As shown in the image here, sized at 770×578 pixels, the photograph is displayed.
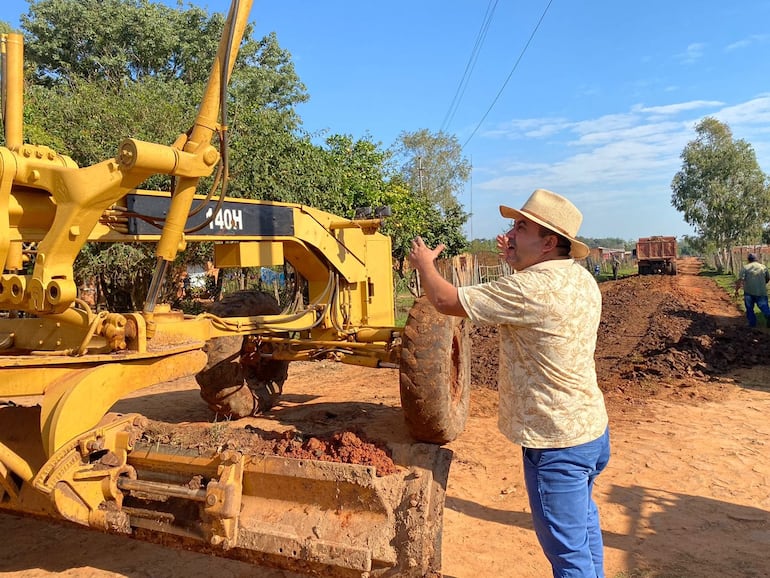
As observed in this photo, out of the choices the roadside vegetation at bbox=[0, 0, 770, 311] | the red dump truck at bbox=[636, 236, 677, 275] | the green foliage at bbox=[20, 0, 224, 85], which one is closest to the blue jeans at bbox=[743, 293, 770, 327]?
the roadside vegetation at bbox=[0, 0, 770, 311]

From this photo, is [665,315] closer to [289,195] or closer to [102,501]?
[289,195]

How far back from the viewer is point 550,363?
Answer: 7.86ft

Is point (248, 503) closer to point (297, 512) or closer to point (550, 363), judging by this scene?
point (297, 512)

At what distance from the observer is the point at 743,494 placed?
4.57 metres

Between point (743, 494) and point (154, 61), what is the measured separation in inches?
1061

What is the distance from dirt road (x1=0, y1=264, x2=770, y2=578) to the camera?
12.1ft

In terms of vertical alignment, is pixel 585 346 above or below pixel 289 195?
below

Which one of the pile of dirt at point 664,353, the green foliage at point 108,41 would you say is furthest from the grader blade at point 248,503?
the green foliage at point 108,41

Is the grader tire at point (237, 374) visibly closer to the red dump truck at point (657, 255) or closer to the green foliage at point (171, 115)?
the green foliage at point (171, 115)

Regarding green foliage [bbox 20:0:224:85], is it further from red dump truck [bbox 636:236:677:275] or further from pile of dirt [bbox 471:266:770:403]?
red dump truck [bbox 636:236:677:275]

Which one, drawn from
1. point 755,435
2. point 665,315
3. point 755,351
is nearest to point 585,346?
point 755,435

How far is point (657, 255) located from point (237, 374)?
33727 millimetres

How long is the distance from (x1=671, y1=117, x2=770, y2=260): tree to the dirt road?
1243 inches

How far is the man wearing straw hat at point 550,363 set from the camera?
2.33 metres
